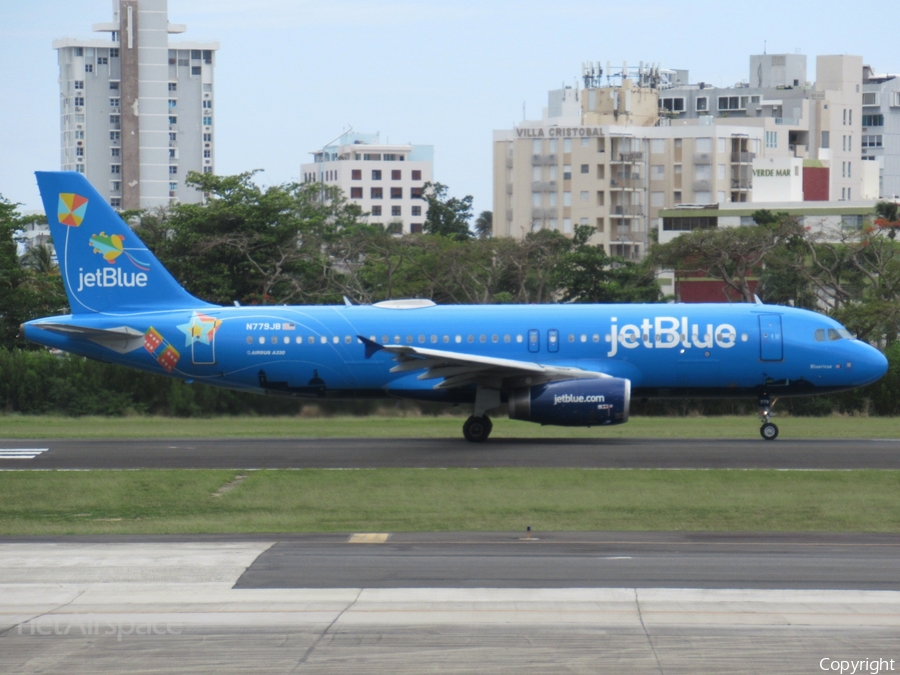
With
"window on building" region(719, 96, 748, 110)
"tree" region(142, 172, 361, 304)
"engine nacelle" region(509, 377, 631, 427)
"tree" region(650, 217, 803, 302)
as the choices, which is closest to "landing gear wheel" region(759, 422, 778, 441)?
"engine nacelle" region(509, 377, 631, 427)

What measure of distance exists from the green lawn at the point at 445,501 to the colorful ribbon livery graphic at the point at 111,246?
→ 906cm

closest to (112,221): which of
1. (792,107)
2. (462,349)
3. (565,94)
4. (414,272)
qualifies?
(462,349)

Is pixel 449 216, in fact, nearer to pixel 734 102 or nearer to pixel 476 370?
pixel 734 102

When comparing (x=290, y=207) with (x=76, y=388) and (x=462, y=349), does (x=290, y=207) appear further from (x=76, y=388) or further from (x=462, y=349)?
(x=462, y=349)

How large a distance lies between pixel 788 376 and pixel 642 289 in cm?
4331

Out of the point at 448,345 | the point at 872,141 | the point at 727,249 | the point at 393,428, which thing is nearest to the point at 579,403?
the point at 448,345

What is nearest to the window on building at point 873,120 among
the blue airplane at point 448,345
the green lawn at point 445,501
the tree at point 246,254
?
the tree at point 246,254

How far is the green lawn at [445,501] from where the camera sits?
19453 millimetres

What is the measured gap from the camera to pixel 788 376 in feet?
100

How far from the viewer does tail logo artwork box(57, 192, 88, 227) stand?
108 feet

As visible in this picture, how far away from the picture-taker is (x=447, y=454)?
28.3m

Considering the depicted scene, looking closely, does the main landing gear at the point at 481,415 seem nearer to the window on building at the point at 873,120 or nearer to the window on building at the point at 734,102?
the window on building at the point at 734,102

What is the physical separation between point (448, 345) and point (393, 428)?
5.84m

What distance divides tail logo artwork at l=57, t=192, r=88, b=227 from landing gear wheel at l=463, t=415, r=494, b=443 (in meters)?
11.7
